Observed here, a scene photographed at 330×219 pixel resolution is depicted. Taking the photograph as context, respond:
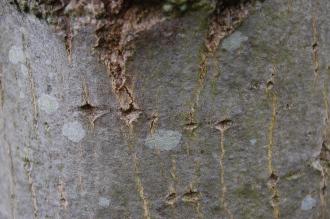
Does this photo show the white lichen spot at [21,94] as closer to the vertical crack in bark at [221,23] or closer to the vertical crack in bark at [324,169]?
the vertical crack in bark at [221,23]

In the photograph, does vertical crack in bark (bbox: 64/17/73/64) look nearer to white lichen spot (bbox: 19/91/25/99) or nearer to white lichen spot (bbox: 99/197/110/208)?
white lichen spot (bbox: 19/91/25/99)

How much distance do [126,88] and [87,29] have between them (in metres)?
0.10

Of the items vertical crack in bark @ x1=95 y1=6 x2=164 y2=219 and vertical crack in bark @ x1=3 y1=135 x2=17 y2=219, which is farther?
vertical crack in bark @ x1=3 y1=135 x2=17 y2=219

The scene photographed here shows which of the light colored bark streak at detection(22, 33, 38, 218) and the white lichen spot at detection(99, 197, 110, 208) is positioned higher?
the light colored bark streak at detection(22, 33, 38, 218)

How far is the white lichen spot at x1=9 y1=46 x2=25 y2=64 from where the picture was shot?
679 millimetres

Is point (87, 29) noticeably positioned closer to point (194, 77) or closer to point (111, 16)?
point (111, 16)

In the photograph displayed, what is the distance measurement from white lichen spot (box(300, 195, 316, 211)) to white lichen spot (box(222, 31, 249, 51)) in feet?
1.01

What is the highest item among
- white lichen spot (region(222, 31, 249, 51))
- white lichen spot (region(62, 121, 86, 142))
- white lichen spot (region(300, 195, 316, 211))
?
white lichen spot (region(222, 31, 249, 51))

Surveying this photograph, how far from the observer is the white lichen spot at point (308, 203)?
78cm

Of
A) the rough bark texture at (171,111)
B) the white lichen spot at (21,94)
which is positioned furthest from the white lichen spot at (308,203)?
the white lichen spot at (21,94)

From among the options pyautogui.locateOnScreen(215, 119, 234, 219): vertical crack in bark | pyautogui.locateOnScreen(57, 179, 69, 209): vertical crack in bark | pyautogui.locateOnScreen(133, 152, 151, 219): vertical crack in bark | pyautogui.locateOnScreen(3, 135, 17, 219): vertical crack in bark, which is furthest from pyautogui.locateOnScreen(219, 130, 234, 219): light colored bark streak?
pyautogui.locateOnScreen(3, 135, 17, 219): vertical crack in bark

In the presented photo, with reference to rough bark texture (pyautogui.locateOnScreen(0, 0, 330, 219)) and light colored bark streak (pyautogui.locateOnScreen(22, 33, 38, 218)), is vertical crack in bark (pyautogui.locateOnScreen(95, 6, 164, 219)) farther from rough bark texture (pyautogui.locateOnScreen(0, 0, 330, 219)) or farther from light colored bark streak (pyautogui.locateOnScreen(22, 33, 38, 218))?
light colored bark streak (pyautogui.locateOnScreen(22, 33, 38, 218))

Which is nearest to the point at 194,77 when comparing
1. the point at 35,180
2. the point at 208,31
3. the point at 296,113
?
the point at 208,31

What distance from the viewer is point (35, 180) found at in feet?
2.45
